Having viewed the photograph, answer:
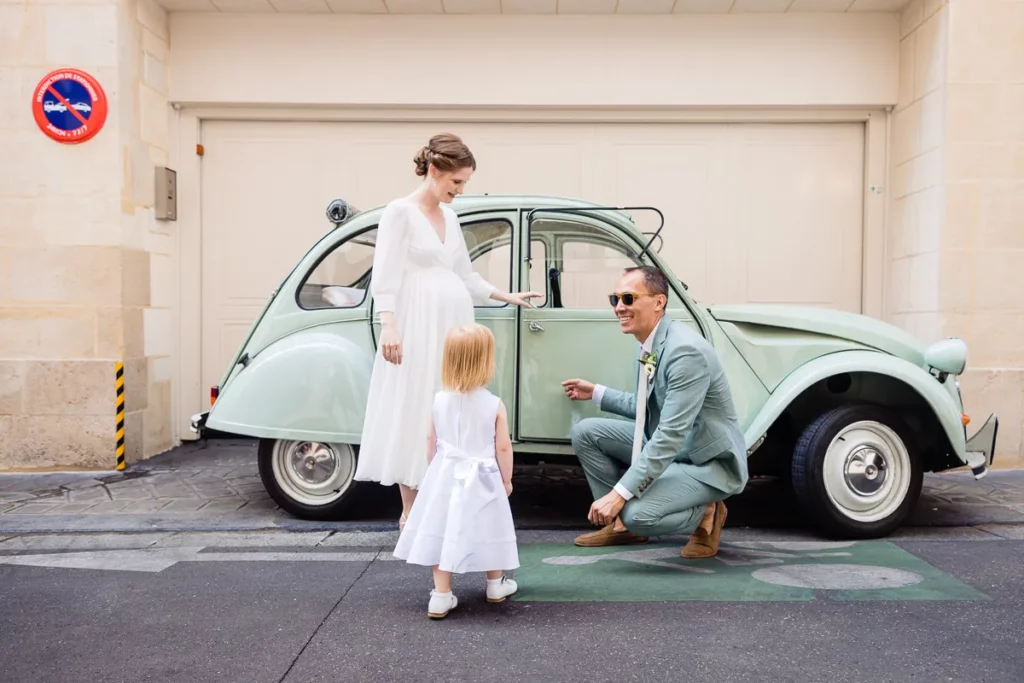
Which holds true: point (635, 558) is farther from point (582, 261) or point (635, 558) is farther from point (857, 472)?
point (582, 261)

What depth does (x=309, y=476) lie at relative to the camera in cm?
509

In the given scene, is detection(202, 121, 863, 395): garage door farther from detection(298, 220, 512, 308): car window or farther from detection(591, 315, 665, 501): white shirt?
detection(591, 315, 665, 501): white shirt

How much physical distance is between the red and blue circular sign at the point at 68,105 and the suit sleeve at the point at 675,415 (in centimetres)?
555

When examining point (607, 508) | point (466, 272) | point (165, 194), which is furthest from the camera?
point (165, 194)

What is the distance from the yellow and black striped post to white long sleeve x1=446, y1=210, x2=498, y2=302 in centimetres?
384

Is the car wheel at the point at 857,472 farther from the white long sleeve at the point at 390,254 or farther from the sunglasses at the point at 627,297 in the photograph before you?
the white long sleeve at the point at 390,254

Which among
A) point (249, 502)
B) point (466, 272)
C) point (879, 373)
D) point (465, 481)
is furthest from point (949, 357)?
point (249, 502)

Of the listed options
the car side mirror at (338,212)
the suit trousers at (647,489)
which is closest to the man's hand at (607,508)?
the suit trousers at (647,489)

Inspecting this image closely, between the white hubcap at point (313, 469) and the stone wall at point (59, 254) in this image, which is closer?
the white hubcap at point (313, 469)

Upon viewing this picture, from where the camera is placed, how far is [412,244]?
4324 mm

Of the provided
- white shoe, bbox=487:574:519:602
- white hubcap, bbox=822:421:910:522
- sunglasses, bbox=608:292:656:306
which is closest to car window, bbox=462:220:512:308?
sunglasses, bbox=608:292:656:306

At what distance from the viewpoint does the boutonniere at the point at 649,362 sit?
4.10 metres

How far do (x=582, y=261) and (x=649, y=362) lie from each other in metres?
1.03

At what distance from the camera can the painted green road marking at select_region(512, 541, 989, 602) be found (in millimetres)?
3682
